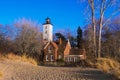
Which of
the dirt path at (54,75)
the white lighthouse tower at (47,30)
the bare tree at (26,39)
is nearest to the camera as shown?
the dirt path at (54,75)

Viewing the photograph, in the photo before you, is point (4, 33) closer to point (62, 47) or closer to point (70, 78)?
point (62, 47)

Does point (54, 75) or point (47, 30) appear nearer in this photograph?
point (54, 75)

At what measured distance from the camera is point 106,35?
6406 centimetres

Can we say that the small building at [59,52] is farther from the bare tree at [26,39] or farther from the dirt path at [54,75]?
the dirt path at [54,75]

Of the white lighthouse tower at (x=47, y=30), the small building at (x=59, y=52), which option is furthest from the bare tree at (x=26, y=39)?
the white lighthouse tower at (x=47, y=30)

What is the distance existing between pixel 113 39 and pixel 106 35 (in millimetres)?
7312

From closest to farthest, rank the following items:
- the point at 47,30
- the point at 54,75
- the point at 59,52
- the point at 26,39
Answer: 1. the point at 54,75
2. the point at 26,39
3. the point at 59,52
4. the point at 47,30

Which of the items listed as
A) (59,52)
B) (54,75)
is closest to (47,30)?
(59,52)

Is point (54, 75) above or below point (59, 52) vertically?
below

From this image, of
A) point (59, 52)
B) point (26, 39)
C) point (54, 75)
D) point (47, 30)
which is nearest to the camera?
point (54, 75)

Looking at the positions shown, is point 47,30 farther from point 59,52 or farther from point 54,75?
point 54,75

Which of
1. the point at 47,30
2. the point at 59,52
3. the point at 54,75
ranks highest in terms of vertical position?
the point at 47,30

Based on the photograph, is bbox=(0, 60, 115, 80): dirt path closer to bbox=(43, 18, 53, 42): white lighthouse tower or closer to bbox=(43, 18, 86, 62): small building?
bbox=(43, 18, 86, 62): small building

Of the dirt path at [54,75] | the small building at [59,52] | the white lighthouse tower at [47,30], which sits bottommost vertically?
the dirt path at [54,75]
